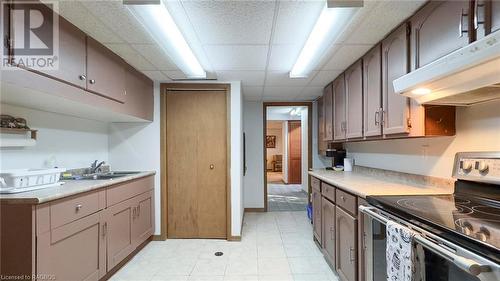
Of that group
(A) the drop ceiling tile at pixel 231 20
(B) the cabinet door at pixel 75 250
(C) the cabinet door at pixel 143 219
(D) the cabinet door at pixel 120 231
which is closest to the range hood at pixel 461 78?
(A) the drop ceiling tile at pixel 231 20

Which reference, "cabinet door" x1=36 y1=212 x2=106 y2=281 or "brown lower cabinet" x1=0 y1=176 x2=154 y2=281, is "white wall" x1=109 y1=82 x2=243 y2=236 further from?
"cabinet door" x1=36 y1=212 x2=106 y2=281

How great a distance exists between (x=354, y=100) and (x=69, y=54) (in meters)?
2.55

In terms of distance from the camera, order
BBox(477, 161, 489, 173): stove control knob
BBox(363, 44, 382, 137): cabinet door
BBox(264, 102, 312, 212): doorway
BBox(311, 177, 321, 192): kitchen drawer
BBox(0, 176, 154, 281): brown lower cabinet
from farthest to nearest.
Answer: BBox(264, 102, 312, 212): doorway, BBox(311, 177, 321, 192): kitchen drawer, BBox(363, 44, 382, 137): cabinet door, BBox(0, 176, 154, 281): brown lower cabinet, BBox(477, 161, 489, 173): stove control knob

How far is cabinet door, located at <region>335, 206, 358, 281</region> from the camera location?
1.85m

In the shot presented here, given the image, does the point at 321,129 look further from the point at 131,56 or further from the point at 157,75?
the point at 131,56

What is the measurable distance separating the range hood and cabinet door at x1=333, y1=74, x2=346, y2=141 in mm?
1323

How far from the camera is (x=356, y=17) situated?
1.65 m

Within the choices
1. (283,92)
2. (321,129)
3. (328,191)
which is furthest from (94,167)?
(321,129)

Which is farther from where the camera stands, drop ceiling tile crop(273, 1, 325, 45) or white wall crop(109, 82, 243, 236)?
white wall crop(109, 82, 243, 236)

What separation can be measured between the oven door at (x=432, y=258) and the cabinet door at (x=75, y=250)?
202cm

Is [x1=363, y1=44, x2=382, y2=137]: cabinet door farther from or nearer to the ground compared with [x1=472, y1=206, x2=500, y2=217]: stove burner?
farther from the ground

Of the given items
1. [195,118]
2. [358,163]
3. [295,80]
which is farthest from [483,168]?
[195,118]

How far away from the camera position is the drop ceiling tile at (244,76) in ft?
9.57

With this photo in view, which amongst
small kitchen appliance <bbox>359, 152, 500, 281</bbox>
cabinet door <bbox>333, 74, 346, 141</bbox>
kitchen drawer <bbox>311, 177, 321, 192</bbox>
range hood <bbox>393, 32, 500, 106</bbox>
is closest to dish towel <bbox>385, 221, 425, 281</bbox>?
small kitchen appliance <bbox>359, 152, 500, 281</bbox>
